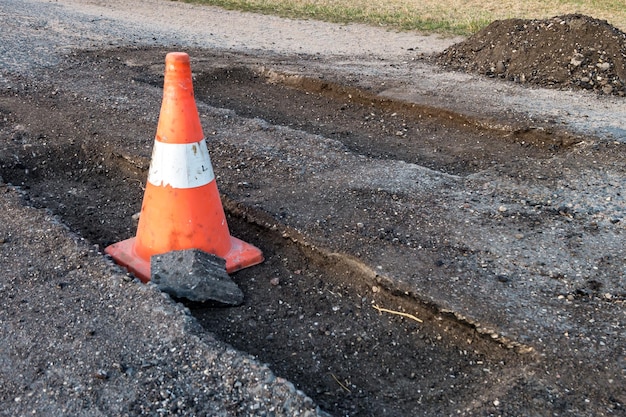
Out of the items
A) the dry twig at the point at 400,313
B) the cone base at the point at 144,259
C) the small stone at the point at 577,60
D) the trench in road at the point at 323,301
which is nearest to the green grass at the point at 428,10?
the small stone at the point at 577,60

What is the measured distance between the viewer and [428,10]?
42.7 feet

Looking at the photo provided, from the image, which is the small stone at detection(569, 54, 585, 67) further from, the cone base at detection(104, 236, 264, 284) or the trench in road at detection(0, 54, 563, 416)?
the cone base at detection(104, 236, 264, 284)

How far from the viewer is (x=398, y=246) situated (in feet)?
10.9

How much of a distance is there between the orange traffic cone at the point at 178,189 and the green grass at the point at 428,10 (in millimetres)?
8349

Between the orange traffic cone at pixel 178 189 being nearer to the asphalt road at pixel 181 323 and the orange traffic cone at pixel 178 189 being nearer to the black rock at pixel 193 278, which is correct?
the black rock at pixel 193 278

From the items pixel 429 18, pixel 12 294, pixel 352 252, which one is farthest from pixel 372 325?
pixel 429 18

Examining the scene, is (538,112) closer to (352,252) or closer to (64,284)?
(352,252)

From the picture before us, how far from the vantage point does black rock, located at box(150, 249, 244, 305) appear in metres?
2.88

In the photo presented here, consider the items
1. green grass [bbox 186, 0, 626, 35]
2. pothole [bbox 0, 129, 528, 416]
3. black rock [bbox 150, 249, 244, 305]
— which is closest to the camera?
pothole [bbox 0, 129, 528, 416]

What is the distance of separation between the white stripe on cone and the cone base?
1.33 ft

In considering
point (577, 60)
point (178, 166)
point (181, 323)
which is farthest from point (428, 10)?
point (181, 323)

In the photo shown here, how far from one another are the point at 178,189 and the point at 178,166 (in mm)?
115

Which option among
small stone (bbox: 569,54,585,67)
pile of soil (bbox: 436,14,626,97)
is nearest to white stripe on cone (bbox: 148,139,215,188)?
pile of soil (bbox: 436,14,626,97)

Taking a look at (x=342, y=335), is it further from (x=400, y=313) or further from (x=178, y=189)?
(x=178, y=189)
